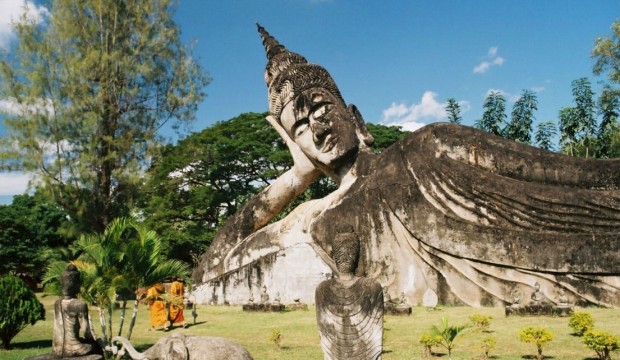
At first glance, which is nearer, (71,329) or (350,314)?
(350,314)

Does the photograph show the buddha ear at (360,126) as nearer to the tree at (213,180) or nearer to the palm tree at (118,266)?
the palm tree at (118,266)

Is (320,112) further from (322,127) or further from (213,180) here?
(213,180)

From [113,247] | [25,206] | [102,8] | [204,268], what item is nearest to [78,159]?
[102,8]

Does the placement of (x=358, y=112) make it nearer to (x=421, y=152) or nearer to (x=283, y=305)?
(x=421, y=152)

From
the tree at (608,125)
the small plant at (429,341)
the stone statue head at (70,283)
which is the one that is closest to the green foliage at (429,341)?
the small plant at (429,341)

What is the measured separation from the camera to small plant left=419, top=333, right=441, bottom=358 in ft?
23.8

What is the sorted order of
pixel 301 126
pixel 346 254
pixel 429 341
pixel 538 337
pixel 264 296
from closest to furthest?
pixel 346 254
pixel 538 337
pixel 429 341
pixel 264 296
pixel 301 126

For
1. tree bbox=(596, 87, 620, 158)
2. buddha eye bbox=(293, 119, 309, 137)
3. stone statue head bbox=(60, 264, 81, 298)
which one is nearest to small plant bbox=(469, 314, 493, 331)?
stone statue head bbox=(60, 264, 81, 298)

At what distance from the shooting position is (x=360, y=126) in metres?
13.1

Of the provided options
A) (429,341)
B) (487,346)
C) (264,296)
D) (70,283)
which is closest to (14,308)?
(70,283)

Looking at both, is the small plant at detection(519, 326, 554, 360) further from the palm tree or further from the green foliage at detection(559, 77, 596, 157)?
the green foliage at detection(559, 77, 596, 157)

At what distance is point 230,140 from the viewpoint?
1236 inches

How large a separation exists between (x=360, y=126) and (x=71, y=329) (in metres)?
7.67

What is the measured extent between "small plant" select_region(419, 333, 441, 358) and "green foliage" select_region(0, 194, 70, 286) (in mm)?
26706
